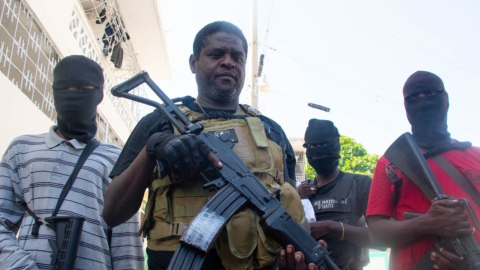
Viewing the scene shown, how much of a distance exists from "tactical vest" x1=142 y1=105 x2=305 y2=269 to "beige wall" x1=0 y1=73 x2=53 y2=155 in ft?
9.48

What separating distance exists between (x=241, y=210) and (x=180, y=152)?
1.28 feet

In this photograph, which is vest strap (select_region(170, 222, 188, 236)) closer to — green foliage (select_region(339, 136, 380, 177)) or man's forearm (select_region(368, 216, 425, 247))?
man's forearm (select_region(368, 216, 425, 247))

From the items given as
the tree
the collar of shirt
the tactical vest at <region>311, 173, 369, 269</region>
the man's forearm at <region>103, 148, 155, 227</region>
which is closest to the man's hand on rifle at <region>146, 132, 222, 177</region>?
the man's forearm at <region>103, 148, 155, 227</region>

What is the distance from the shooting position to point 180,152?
1.49m

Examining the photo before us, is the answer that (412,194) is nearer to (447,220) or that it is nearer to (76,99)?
(447,220)

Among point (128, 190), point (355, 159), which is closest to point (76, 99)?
point (128, 190)

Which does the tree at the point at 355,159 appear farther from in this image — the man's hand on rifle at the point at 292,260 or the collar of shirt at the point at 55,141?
the man's hand on rifle at the point at 292,260

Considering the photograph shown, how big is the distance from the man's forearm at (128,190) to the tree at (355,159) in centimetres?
3001

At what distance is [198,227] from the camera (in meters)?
1.51

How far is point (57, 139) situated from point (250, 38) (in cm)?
954

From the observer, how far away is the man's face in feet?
6.41

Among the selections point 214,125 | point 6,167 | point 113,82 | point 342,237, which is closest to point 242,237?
point 214,125

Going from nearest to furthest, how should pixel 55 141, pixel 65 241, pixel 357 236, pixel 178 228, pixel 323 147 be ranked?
pixel 178 228 < pixel 65 241 < pixel 55 141 < pixel 357 236 < pixel 323 147

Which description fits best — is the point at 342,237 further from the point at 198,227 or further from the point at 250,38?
the point at 250,38
